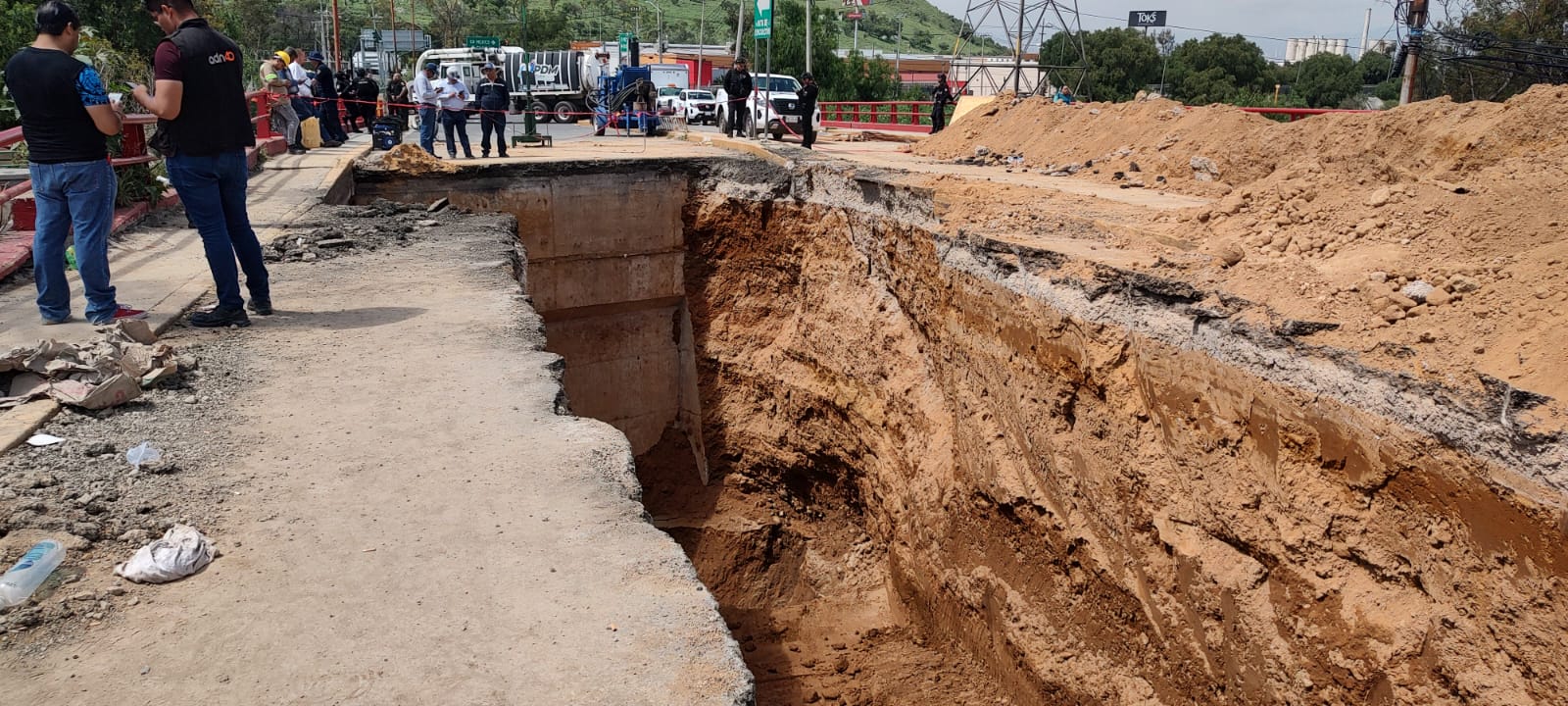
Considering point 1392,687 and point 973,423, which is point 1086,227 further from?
point 1392,687

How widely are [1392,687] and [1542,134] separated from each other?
5533 millimetres

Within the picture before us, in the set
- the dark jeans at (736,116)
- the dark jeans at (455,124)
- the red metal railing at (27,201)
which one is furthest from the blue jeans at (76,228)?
the dark jeans at (736,116)

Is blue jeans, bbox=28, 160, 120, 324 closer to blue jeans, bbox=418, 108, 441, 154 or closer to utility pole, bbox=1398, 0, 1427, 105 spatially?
blue jeans, bbox=418, 108, 441, 154

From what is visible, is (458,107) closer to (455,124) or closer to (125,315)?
(455,124)

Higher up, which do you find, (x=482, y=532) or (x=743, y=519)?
(x=482, y=532)

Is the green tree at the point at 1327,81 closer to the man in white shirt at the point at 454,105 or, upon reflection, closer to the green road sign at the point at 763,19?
the green road sign at the point at 763,19

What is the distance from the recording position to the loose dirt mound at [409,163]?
38.1ft

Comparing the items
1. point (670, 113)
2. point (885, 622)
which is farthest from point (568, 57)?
point (885, 622)

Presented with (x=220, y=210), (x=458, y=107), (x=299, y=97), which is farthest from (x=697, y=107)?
(x=220, y=210)

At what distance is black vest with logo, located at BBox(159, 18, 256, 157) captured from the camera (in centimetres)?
517

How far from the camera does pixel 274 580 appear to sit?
304 centimetres

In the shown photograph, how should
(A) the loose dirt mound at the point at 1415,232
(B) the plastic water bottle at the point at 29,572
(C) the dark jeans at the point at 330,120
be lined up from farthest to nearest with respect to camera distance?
(C) the dark jeans at the point at 330,120 → (A) the loose dirt mound at the point at 1415,232 → (B) the plastic water bottle at the point at 29,572

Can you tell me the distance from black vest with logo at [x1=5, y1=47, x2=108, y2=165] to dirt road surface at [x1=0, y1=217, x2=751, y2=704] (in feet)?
4.64

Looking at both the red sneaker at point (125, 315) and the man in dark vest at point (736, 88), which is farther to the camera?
the man in dark vest at point (736, 88)
